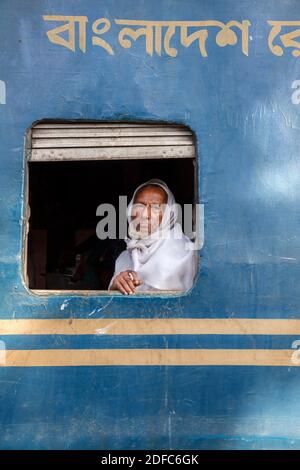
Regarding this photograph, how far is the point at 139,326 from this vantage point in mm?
2727

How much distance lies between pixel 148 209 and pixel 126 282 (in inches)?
18.0

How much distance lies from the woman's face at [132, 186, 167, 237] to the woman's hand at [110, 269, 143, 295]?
0.29 meters

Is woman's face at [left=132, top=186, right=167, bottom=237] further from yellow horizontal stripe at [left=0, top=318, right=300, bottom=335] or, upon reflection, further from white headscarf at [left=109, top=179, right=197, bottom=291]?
yellow horizontal stripe at [left=0, top=318, right=300, bottom=335]

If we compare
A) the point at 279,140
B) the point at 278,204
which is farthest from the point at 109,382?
the point at 279,140

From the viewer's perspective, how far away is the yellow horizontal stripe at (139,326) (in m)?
2.72

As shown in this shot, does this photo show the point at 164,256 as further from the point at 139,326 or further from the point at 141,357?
the point at 141,357

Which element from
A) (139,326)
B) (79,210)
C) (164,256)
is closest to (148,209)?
(164,256)

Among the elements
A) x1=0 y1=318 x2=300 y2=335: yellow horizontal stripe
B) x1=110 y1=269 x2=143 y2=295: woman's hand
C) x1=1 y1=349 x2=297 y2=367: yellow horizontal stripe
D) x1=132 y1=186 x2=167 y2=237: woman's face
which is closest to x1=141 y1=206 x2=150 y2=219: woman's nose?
x1=132 y1=186 x2=167 y2=237: woman's face

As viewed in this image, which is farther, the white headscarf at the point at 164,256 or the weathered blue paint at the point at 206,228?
the white headscarf at the point at 164,256

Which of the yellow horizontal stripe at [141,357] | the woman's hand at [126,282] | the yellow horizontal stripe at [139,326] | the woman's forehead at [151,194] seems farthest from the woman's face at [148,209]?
the yellow horizontal stripe at [141,357]

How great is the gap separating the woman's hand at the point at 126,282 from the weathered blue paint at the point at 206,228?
0.05m

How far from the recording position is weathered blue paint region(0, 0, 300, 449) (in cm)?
272

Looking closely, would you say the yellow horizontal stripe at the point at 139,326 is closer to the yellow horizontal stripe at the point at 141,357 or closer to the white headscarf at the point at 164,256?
the yellow horizontal stripe at the point at 141,357

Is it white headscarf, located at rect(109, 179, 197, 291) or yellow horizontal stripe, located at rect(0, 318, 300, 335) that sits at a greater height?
white headscarf, located at rect(109, 179, 197, 291)
